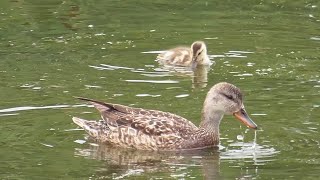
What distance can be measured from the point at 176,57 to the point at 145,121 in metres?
3.56

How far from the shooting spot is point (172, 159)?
10.1 metres

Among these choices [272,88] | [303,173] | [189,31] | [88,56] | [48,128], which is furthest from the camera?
[189,31]

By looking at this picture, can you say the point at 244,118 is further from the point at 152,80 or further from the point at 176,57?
the point at 176,57

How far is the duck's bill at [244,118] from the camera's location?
1043 centimetres

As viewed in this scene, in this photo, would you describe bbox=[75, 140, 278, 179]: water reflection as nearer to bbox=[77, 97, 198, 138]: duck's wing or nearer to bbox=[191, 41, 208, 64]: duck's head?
bbox=[77, 97, 198, 138]: duck's wing

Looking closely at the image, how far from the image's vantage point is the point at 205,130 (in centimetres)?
1059

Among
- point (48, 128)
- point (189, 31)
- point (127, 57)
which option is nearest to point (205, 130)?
point (48, 128)

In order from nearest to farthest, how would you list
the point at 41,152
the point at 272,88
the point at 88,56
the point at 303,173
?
the point at 303,173 < the point at 41,152 < the point at 272,88 < the point at 88,56

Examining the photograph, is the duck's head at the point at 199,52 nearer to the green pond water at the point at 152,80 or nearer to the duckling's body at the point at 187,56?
the duckling's body at the point at 187,56

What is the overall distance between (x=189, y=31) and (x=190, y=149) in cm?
515

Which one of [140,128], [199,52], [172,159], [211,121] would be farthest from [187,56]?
[172,159]

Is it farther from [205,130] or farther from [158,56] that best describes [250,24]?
[205,130]

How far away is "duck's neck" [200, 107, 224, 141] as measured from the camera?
10.6 meters

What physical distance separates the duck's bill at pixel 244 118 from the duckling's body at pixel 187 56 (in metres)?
3.18
